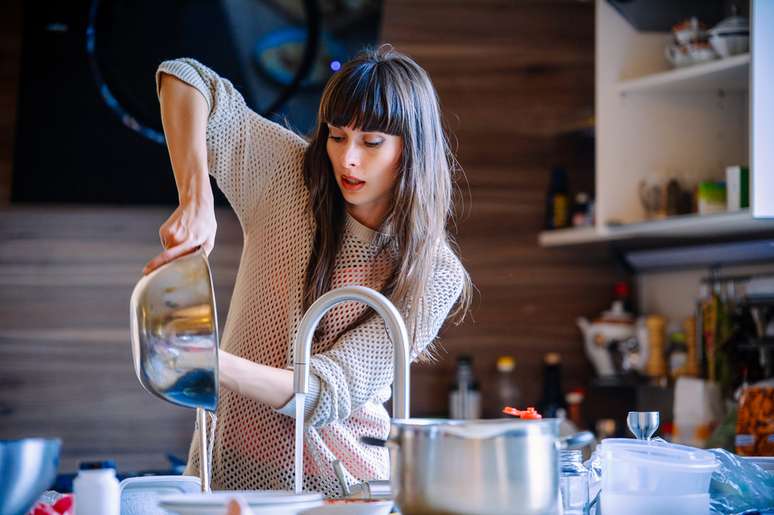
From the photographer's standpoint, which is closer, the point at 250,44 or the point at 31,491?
the point at 31,491

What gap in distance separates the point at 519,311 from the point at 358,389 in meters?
1.80

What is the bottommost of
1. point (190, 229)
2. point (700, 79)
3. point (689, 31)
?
point (190, 229)

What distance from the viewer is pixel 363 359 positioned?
1.41m

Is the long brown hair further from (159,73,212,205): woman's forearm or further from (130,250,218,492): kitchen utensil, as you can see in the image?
(130,250,218,492): kitchen utensil

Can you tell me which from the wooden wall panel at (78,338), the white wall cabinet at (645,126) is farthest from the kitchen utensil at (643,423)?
the wooden wall panel at (78,338)

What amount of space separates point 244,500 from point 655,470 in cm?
45

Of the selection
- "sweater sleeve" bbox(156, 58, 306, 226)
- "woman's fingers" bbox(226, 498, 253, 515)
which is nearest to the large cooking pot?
"woman's fingers" bbox(226, 498, 253, 515)

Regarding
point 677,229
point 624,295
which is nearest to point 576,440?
point 677,229

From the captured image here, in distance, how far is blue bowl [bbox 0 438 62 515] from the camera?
2.85 ft

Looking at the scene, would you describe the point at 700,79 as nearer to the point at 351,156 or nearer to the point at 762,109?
the point at 762,109

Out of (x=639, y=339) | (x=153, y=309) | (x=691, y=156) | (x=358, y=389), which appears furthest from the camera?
(x=639, y=339)

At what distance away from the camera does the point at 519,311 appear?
3.14m

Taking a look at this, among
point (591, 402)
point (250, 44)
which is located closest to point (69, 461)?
point (250, 44)

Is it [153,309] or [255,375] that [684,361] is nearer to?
[255,375]
